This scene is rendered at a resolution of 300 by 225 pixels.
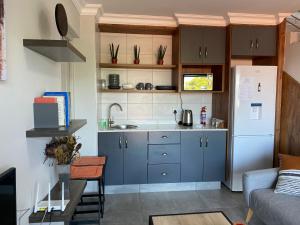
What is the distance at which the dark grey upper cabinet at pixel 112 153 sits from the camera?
10.4 feet

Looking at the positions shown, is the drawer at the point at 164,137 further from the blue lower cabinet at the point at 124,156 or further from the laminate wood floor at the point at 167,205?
the laminate wood floor at the point at 167,205

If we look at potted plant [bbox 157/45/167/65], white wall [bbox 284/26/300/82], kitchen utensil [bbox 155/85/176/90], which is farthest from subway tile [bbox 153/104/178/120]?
white wall [bbox 284/26/300/82]

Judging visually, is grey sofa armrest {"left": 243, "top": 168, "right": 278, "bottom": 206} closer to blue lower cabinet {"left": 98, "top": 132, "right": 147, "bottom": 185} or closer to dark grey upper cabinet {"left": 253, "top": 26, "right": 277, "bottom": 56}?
blue lower cabinet {"left": 98, "top": 132, "right": 147, "bottom": 185}

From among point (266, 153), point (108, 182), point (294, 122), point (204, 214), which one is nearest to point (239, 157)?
point (266, 153)

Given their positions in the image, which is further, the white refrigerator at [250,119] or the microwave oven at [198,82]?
the microwave oven at [198,82]

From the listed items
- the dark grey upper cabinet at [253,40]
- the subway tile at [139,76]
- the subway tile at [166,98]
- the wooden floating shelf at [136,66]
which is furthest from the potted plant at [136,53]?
the dark grey upper cabinet at [253,40]

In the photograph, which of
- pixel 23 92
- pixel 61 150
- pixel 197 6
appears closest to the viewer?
pixel 23 92

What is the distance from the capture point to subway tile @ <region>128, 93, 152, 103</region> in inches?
144

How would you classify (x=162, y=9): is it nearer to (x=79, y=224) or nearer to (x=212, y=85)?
(x=212, y=85)

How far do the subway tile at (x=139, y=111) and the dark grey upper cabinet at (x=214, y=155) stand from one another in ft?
3.08

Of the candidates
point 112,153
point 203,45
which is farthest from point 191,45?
point 112,153

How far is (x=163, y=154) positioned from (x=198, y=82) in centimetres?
115

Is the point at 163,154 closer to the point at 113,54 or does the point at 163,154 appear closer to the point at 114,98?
the point at 114,98

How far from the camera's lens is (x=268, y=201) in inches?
83.4
